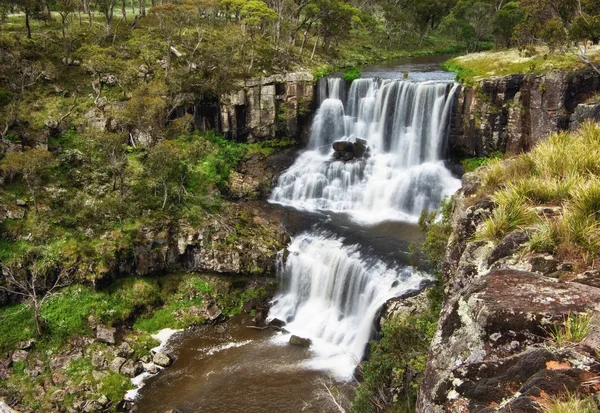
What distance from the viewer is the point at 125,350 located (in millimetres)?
22156

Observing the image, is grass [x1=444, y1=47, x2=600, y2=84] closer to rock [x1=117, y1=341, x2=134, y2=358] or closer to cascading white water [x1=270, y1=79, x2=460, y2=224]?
cascading white water [x1=270, y1=79, x2=460, y2=224]

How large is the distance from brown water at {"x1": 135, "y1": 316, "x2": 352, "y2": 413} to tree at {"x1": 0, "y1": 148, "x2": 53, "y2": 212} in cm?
1302

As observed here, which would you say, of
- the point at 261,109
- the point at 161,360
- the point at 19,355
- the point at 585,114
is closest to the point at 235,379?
the point at 161,360

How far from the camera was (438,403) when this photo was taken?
569 centimetres

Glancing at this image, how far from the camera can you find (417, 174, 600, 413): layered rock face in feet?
15.9

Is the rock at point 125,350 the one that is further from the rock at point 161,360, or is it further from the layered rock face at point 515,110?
the layered rock face at point 515,110

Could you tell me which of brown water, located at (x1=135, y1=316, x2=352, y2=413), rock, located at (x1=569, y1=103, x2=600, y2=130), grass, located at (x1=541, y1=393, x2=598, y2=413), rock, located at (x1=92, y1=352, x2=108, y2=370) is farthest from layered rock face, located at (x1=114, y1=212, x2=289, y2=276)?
grass, located at (x1=541, y1=393, x2=598, y2=413)

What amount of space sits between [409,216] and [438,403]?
26.1m

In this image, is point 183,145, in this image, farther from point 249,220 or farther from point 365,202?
point 365,202

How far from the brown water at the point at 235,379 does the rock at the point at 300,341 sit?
0.27 metres

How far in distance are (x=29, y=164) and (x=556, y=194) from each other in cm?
2675

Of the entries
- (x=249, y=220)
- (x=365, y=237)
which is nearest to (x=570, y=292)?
(x=365, y=237)

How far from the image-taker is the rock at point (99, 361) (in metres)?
21.2

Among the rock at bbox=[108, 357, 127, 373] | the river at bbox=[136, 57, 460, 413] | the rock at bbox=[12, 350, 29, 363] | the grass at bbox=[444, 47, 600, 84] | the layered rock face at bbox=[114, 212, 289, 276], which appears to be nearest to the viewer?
the river at bbox=[136, 57, 460, 413]
